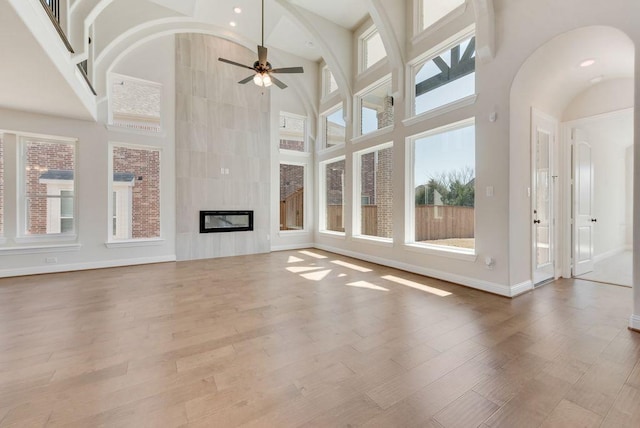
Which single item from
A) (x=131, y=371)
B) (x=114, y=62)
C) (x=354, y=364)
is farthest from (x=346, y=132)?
(x=131, y=371)

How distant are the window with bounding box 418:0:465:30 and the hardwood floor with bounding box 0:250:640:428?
14.2ft

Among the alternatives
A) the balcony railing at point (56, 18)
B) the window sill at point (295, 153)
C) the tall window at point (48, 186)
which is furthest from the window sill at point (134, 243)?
the window sill at point (295, 153)

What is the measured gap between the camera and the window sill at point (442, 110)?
12.5ft

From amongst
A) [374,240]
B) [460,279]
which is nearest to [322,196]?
[374,240]

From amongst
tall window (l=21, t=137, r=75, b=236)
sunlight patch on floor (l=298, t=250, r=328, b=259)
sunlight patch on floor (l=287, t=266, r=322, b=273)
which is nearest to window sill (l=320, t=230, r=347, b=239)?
sunlight patch on floor (l=298, t=250, r=328, b=259)

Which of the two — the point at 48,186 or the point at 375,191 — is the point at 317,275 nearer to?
the point at 375,191

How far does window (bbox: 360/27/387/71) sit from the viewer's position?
5863mm

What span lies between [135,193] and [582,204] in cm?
826

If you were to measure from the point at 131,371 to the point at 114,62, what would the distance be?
19.4ft

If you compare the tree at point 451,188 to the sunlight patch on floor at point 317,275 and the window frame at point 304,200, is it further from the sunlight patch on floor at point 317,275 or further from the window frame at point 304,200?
the window frame at point 304,200

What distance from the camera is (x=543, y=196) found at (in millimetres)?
3996

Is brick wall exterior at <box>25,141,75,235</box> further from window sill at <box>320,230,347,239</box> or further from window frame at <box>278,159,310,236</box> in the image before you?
window sill at <box>320,230,347,239</box>

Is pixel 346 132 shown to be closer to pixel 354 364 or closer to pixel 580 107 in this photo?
pixel 580 107

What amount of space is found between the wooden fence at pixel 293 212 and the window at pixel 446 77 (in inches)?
156
